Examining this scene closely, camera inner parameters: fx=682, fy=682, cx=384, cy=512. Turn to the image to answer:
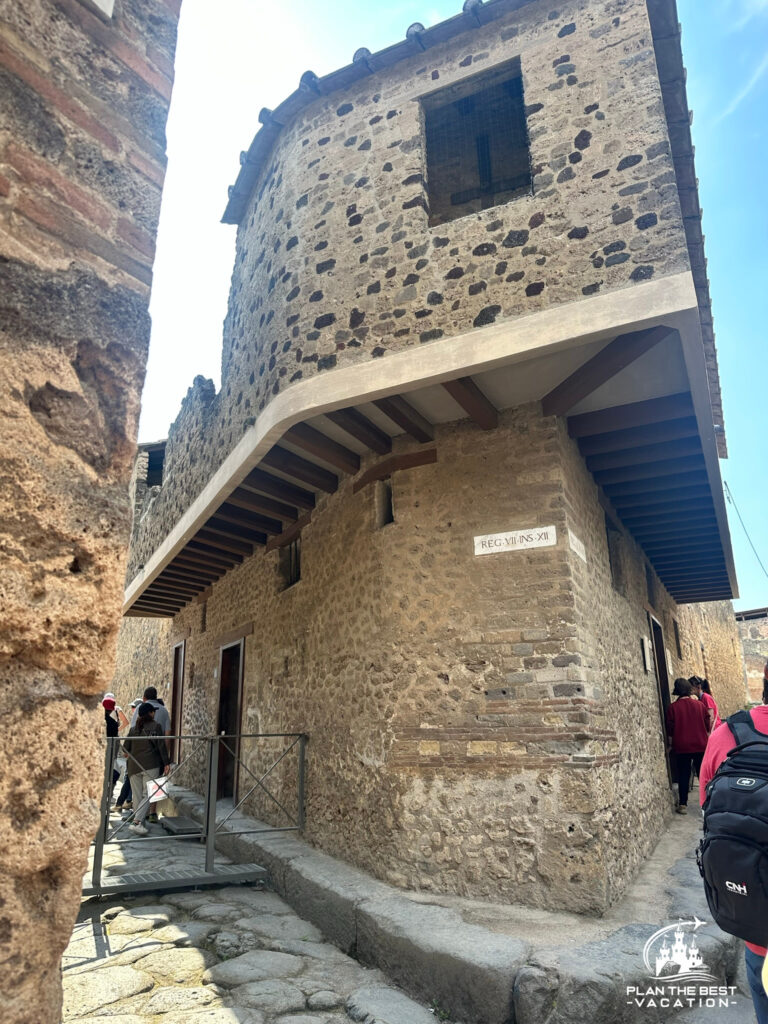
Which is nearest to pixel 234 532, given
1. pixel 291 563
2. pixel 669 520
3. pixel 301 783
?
pixel 291 563

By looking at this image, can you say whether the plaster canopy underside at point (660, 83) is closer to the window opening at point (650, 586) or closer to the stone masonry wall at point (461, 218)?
the stone masonry wall at point (461, 218)

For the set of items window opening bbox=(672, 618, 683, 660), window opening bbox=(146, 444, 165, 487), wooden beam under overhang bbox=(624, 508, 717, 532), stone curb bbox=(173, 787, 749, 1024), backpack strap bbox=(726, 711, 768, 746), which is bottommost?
stone curb bbox=(173, 787, 749, 1024)

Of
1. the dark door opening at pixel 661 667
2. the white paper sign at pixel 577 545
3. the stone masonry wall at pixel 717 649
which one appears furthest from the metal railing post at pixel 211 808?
the stone masonry wall at pixel 717 649

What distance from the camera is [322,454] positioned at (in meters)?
5.73

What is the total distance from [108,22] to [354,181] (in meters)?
4.44

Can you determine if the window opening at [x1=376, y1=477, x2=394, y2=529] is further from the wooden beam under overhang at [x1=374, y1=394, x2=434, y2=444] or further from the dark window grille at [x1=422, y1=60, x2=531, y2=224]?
the dark window grille at [x1=422, y1=60, x2=531, y2=224]

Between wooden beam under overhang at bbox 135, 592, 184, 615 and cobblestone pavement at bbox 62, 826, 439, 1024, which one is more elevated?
wooden beam under overhang at bbox 135, 592, 184, 615

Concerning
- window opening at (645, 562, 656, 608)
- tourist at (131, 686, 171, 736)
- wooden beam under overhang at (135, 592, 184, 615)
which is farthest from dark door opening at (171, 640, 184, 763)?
window opening at (645, 562, 656, 608)

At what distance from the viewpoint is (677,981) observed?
344cm

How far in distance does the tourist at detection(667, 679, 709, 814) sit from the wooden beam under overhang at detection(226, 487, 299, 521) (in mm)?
4908

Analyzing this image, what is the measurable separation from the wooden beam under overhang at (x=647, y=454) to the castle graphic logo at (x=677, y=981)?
3.59 m

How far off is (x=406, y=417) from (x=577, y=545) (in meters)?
1.63

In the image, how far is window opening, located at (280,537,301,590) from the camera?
7.55 metres

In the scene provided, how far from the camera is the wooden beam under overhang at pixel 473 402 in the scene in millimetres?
4840
